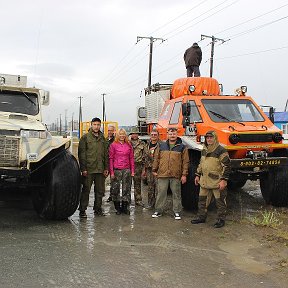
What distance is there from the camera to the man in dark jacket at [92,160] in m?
6.89

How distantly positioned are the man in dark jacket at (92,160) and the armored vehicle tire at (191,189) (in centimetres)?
149

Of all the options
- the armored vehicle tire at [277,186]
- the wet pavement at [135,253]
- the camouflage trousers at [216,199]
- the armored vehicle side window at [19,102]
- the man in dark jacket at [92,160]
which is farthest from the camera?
the armored vehicle tire at [277,186]

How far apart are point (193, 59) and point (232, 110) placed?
356 cm

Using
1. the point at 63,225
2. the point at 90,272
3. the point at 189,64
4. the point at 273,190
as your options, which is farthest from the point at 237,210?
the point at 189,64

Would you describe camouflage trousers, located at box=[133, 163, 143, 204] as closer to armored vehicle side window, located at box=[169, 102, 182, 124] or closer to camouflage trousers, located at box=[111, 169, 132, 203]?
camouflage trousers, located at box=[111, 169, 132, 203]

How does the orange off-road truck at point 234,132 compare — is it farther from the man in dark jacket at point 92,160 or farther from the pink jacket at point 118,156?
the man in dark jacket at point 92,160

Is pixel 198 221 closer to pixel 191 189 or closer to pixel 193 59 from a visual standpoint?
pixel 191 189

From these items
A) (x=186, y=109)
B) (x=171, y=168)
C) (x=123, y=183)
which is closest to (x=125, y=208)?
(x=123, y=183)

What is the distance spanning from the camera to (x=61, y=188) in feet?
20.2

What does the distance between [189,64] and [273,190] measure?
5.02 m

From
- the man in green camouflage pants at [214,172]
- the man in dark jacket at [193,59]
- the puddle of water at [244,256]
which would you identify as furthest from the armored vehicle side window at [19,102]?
the man in dark jacket at [193,59]

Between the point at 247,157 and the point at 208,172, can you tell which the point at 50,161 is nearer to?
the point at 208,172

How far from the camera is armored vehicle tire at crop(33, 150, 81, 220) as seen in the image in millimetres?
6172

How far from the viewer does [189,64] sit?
11.4m
